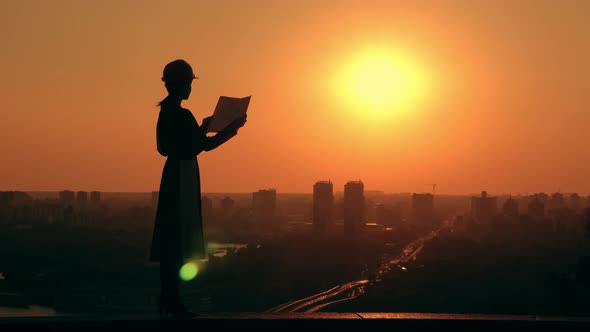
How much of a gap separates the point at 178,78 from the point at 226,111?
538 millimetres

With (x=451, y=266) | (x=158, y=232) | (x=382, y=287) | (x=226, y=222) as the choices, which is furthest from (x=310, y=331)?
(x=226, y=222)

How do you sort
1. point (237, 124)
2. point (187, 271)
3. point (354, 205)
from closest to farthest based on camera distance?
point (237, 124), point (187, 271), point (354, 205)

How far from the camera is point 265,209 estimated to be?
566 feet

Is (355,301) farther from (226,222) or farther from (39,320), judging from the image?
(226,222)

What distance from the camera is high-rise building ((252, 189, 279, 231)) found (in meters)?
166

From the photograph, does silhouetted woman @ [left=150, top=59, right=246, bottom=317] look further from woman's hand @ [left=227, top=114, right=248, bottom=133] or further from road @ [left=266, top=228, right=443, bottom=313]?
road @ [left=266, top=228, right=443, bottom=313]

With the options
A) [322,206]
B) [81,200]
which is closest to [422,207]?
[322,206]

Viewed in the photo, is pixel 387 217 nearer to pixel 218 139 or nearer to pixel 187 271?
pixel 187 271

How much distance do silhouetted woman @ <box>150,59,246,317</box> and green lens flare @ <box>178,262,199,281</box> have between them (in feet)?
0.20

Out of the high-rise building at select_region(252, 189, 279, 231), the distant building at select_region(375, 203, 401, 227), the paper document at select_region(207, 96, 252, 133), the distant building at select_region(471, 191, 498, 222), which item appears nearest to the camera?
the paper document at select_region(207, 96, 252, 133)

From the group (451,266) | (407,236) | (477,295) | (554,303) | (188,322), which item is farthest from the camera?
(407,236)

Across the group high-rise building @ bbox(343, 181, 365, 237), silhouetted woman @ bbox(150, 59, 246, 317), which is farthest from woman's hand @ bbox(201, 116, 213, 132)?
high-rise building @ bbox(343, 181, 365, 237)

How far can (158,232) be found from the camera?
7.29 m

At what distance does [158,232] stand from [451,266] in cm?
8388
